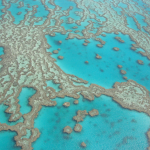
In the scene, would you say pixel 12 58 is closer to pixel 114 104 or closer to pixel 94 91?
pixel 94 91

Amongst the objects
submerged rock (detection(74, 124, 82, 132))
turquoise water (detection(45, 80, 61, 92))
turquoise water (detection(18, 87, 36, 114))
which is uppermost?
submerged rock (detection(74, 124, 82, 132))

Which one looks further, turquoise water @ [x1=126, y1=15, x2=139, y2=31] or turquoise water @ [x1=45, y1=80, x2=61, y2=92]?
turquoise water @ [x1=126, y1=15, x2=139, y2=31]

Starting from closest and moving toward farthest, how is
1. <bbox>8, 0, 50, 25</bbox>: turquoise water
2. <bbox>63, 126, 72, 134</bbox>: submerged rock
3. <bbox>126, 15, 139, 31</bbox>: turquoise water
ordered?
<bbox>63, 126, 72, 134</bbox>: submerged rock → <bbox>8, 0, 50, 25</bbox>: turquoise water → <bbox>126, 15, 139, 31</bbox>: turquoise water

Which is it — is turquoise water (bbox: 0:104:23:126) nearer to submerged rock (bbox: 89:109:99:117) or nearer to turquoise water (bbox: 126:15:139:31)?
submerged rock (bbox: 89:109:99:117)

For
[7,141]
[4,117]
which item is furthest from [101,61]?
[7,141]

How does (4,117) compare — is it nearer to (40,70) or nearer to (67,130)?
(67,130)

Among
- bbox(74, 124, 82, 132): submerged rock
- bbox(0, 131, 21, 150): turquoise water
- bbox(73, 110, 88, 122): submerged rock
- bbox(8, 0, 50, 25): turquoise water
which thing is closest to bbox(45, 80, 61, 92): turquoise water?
bbox(73, 110, 88, 122): submerged rock

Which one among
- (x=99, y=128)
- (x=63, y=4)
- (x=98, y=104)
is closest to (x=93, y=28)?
(x=63, y=4)
